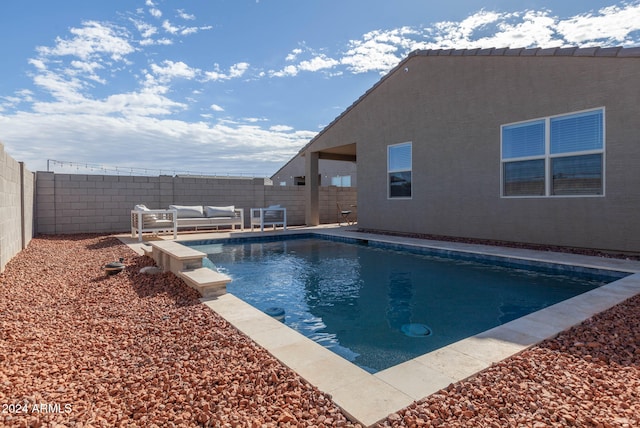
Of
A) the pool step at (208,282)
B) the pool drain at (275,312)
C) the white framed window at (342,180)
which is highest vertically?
the white framed window at (342,180)

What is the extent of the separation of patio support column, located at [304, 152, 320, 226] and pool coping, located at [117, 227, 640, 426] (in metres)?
9.22

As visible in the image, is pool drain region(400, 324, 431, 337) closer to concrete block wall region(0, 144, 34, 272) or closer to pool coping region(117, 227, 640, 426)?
pool coping region(117, 227, 640, 426)

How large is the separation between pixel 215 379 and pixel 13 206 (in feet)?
19.7

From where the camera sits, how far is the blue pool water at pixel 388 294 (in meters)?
3.24

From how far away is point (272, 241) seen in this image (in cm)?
952

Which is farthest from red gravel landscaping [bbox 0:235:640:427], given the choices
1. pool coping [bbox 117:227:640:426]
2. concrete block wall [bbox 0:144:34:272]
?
concrete block wall [bbox 0:144:34:272]

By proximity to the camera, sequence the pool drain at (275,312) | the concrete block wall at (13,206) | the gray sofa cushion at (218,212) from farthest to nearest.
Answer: the gray sofa cushion at (218,212) < the concrete block wall at (13,206) < the pool drain at (275,312)

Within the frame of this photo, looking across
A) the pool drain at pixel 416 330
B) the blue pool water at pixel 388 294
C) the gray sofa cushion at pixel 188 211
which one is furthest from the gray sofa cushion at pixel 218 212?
the pool drain at pixel 416 330

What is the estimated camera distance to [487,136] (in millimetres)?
7898

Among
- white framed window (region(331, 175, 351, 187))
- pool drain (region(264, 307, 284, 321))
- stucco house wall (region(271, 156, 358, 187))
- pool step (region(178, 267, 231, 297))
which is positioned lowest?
pool drain (region(264, 307, 284, 321))

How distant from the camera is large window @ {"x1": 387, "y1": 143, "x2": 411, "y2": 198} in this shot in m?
9.83

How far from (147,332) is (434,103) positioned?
8.44 m

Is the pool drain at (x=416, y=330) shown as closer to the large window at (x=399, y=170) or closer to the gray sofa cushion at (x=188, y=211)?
the large window at (x=399, y=170)

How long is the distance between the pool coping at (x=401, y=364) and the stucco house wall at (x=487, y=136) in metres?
2.99
